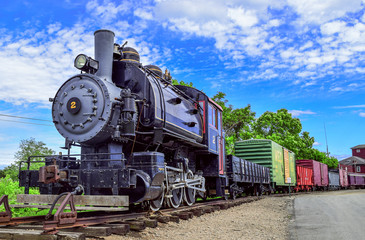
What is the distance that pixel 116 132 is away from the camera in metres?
6.39

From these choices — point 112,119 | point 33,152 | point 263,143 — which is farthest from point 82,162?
point 33,152

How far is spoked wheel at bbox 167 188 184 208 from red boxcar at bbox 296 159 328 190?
2290cm

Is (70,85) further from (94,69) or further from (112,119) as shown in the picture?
(112,119)

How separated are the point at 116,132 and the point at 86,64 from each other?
1.70 meters

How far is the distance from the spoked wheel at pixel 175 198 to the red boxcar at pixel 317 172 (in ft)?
75.1

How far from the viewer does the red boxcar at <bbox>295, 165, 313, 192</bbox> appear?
2484 centimetres

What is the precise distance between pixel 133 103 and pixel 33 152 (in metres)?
18.2

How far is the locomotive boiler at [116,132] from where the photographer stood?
242 inches

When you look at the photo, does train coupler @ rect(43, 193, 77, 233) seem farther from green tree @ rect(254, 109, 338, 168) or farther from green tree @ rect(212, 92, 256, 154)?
green tree @ rect(254, 109, 338, 168)

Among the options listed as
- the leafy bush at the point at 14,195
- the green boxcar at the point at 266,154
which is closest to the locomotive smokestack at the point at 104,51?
the leafy bush at the point at 14,195

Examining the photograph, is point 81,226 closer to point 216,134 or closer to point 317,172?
point 216,134

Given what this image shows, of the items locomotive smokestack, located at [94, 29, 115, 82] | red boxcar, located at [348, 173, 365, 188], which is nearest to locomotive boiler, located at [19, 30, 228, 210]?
A: locomotive smokestack, located at [94, 29, 115, 82]

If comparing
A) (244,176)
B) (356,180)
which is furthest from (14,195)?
(356,180)

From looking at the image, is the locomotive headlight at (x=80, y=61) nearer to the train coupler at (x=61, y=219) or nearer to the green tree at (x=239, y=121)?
the train coupler at (x=61, y=219)
